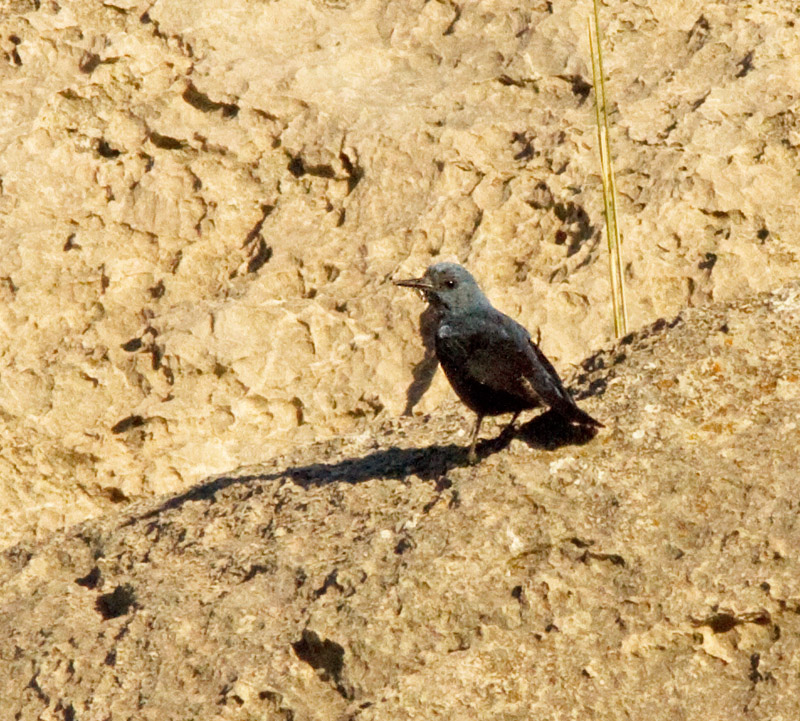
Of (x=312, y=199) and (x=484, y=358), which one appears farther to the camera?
(x=312, y=199)

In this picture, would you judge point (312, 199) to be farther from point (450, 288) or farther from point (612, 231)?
point (612, 231)

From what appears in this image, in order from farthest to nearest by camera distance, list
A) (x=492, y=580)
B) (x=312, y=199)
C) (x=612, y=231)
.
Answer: (x=312, y=199)
(x=612, y=231)
(x=492, y=580)

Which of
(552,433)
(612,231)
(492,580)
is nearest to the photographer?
(492,580)

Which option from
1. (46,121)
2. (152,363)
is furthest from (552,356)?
(46,121)

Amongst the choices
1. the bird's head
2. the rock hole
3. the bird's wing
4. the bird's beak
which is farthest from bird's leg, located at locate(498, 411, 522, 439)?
the rock hole

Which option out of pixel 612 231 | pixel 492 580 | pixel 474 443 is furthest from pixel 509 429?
pixel 612 231

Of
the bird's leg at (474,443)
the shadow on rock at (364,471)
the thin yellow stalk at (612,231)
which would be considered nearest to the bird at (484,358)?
the bird's leg at (474,443)

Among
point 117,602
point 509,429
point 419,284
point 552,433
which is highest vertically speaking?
point 419,284
